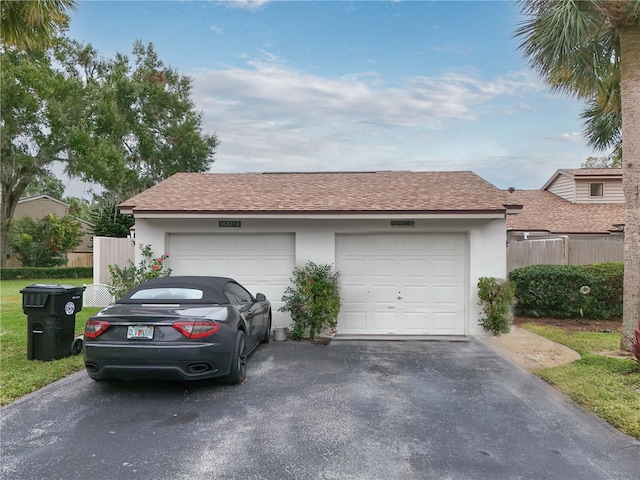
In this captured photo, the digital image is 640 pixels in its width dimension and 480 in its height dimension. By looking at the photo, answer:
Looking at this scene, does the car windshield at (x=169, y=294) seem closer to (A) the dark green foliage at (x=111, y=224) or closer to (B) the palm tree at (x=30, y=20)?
(B) the palm tree at (x=30, y=20)

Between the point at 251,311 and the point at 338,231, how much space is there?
3075mm

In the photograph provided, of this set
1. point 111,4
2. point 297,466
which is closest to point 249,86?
point 111,4

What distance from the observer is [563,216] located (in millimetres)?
19125

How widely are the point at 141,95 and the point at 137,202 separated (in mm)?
26464

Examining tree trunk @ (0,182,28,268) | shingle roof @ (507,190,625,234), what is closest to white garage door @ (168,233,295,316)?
shingle roof @ (507,190,625,234)

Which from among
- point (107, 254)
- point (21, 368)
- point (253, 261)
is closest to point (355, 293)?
point (253, 261)

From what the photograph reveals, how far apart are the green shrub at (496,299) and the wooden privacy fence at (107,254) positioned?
33.0 feet

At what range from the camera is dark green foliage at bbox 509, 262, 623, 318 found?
10375 mm

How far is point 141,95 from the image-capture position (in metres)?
31.7

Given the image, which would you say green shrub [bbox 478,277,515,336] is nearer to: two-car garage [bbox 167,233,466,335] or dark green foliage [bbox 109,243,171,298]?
two-car garage [bbox 167,233,466,335]

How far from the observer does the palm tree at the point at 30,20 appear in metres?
7.06

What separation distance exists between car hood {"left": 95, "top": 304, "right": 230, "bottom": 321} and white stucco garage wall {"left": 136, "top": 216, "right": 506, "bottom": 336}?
3562 millimetres

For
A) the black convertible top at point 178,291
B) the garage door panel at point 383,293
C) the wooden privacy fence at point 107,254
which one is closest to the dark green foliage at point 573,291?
the garage door panel at point 383,293

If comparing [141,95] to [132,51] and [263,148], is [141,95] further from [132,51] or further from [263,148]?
[263,148]
